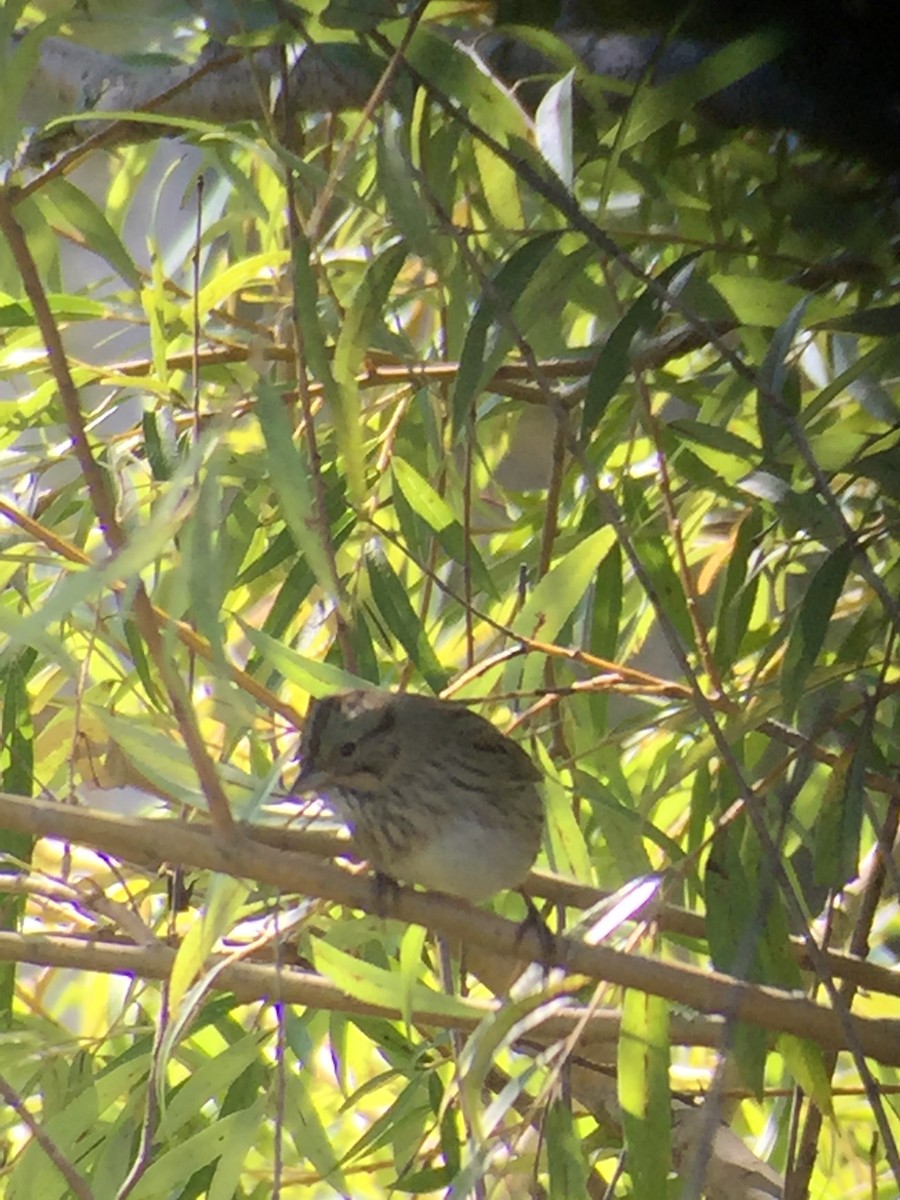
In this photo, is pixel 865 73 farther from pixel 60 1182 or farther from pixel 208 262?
pixel 208 262

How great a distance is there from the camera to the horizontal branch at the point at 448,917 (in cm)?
59

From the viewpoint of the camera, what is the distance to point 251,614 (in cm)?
137

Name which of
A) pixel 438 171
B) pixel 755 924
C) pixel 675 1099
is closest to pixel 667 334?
pixel 438 171

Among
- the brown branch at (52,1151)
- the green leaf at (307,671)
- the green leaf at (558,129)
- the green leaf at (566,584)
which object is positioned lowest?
the brown branch at (52,1151)

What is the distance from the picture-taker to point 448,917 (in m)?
0.69

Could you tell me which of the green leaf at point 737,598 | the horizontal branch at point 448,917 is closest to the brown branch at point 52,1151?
the horizontal branch at point 448,917

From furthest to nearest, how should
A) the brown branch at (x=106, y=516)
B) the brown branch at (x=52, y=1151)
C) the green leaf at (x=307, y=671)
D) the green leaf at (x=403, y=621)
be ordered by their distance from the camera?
the green leaf at (x=403, y=621), the green leaf at (x=307, y=671), the brown branch at (x=52, y=1151), the brown branch at (x=106, y=516)

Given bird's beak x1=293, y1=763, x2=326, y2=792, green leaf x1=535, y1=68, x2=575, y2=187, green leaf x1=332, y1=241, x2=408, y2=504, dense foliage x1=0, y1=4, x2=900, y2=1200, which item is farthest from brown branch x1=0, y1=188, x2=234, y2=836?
bird's beak x1=293, y1=763, x2=326, y2=792

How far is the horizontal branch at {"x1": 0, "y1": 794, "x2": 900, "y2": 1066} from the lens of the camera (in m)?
0.59

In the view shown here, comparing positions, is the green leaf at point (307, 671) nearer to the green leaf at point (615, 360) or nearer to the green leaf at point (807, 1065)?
the green leaf at point (615, 360)

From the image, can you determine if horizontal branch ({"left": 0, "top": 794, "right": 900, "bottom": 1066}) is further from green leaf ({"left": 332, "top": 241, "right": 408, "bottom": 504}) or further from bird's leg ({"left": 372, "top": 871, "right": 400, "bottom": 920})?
green leaf ({"left": 332, "top": 241, "right": 408, "bottom": 504})

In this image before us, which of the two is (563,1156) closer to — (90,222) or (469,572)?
(469,572)

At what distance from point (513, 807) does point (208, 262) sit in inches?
23.7

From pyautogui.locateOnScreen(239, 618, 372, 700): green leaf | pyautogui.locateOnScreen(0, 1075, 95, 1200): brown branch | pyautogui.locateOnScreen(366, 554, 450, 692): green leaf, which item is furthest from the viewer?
pyautogui.locateOnScreen(366, 554, 450, 692): green leaf
